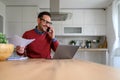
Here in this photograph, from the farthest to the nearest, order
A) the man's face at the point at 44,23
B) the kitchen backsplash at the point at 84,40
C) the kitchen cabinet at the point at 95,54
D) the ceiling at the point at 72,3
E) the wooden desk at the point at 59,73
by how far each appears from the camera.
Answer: the kitchen backsplash at the point at 84,40, the kitchen cabinet at the point at 95,54, the ceiling at the point at 72,3, the man's face at the point at 44,23, the wooden desk at the point at 59,73

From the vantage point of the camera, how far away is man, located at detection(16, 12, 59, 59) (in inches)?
101

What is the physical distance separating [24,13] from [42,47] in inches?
143

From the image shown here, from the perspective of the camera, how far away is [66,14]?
12.2 ft

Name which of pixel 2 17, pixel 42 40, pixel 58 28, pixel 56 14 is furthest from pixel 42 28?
pixel 58 28

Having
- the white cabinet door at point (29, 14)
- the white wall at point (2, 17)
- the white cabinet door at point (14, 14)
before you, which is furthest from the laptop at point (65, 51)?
the white cabinet door at point (14, 14)

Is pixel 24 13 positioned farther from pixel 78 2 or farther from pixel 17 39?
pixel 17 39

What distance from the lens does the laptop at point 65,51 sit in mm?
2115

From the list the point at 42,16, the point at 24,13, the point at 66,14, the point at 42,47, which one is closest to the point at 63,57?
the point at 42,47

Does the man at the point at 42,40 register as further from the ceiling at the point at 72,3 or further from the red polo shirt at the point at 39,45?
the ceiling at the point at 72,3

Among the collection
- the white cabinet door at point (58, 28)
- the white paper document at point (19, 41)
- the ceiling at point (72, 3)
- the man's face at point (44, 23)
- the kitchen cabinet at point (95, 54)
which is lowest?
the kitchen cabinet at point (95, 54)

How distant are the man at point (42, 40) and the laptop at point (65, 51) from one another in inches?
14.6

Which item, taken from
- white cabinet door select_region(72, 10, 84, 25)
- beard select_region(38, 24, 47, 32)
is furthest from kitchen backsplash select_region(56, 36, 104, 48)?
beard select_region(38, 24, 47, 32)

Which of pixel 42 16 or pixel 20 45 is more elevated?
pixel 42 16

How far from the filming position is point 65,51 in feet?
7.09
